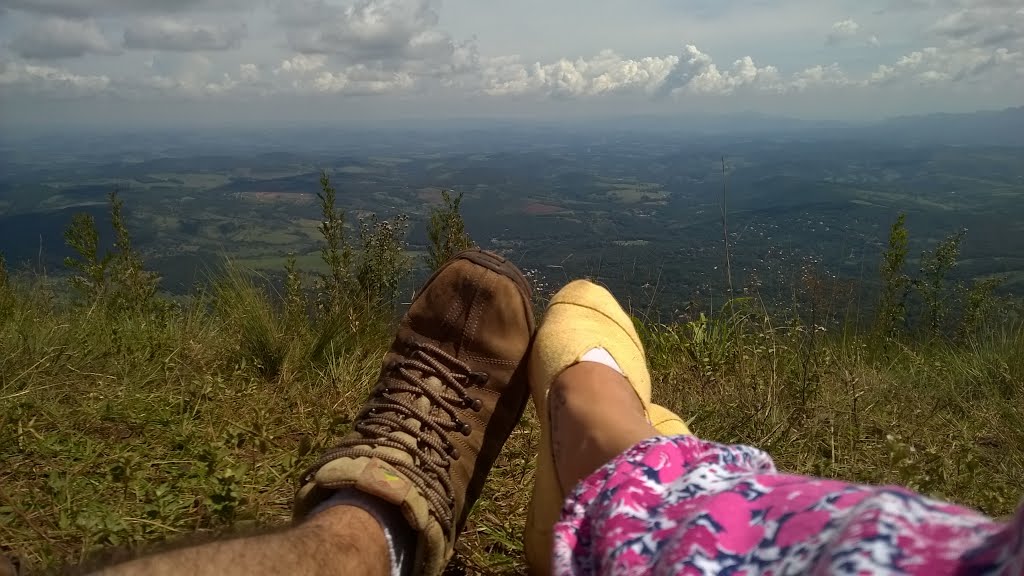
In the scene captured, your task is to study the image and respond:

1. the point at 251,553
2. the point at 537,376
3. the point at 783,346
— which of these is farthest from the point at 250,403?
the point at 783,346

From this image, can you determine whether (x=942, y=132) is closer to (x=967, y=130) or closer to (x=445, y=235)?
(x=967, y=130)

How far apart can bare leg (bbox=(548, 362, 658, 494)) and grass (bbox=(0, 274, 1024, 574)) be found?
14.2 inches

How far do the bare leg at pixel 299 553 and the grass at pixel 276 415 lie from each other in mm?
142

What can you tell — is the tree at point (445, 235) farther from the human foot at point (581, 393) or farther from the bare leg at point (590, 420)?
the bare leg at point (590, 420)

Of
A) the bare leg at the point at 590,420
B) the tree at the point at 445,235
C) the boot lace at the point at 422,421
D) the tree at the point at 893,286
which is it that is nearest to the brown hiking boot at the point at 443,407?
the boot lace at the point at 422,421

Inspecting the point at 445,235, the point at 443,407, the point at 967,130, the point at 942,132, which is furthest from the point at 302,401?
the point at 967,130

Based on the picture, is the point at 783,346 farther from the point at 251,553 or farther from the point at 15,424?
the point at 15,424

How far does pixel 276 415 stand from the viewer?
203 centimetres

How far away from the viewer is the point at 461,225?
3.25 m

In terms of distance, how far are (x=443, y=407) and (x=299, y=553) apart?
819 millimetres

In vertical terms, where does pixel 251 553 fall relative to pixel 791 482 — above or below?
below

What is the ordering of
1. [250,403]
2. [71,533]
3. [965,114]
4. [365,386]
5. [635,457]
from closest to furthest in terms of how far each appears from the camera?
[635,457] < [71,533] < [250,403] < [365,386] < [965,114]

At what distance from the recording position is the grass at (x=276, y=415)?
1.53m

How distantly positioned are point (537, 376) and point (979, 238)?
4430cm
